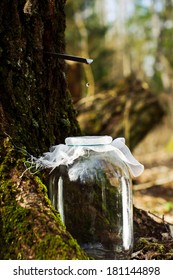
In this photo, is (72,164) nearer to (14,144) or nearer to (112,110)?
(14,144)

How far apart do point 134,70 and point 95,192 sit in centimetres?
692

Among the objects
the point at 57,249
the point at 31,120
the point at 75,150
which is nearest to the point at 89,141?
the point at 75,150

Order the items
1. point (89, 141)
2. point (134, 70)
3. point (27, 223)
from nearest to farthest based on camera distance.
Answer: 1. point (27, 223)
2. point (89, 141)
3. point (134, 70)

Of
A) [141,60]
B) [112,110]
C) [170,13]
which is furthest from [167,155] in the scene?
[141,60]

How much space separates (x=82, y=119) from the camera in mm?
7348

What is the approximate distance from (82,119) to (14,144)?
5.01m

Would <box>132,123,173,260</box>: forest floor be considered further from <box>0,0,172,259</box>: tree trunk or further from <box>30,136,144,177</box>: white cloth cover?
<box>30,136,144,177</box>: white cloth cover

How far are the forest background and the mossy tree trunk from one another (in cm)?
110

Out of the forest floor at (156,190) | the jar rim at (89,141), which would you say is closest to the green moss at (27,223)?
the jar rim at (89,141)

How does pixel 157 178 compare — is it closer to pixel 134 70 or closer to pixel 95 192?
pixel 134 70

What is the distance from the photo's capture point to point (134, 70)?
9.12 metres

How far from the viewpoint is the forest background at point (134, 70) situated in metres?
7.36

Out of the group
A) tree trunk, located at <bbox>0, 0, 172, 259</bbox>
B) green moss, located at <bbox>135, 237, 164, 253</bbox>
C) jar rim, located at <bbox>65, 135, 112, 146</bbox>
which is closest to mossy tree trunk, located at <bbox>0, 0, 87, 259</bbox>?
tree trunk, located at <bbox>0, 0, 172, 259</bbox>
